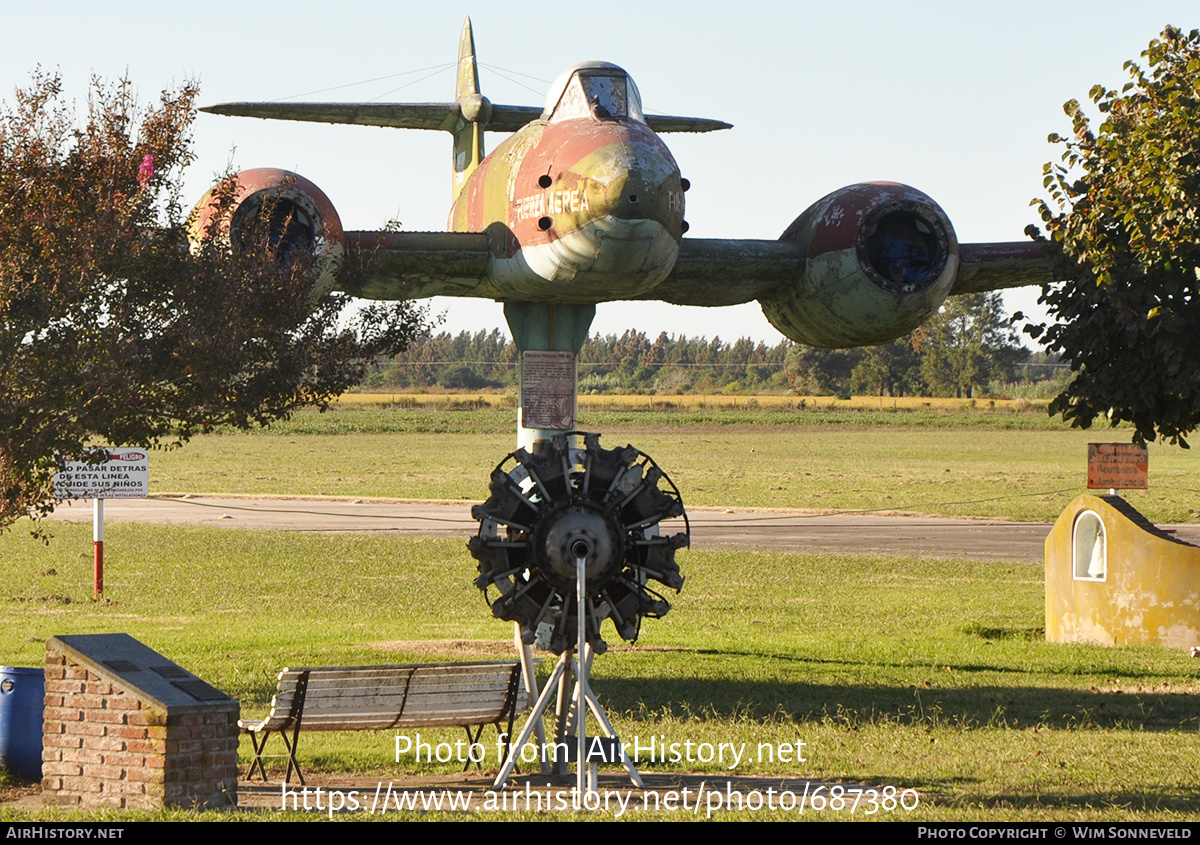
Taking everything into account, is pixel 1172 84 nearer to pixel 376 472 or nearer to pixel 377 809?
pixel 377 809

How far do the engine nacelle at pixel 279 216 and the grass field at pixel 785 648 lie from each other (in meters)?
4.31

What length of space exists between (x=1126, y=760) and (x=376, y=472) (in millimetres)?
44572

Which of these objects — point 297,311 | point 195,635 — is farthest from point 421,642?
point 297,311

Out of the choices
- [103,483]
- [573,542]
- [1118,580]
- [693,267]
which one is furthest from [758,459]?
[573,542]

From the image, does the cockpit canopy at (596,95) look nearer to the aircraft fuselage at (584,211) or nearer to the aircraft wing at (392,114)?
the aircraft fuselage at (584,211)

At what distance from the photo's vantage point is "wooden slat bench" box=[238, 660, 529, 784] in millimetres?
10328

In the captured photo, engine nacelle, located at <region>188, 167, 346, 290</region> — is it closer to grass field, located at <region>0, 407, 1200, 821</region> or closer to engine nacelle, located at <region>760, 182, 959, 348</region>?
grass field, located at <region>0, 407, 1200, 821</region>

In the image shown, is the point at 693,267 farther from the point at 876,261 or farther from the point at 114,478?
the point at 114,478

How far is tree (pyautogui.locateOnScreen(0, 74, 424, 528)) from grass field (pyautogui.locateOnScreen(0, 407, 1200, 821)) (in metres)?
3.07

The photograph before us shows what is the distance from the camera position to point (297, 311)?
1225cm

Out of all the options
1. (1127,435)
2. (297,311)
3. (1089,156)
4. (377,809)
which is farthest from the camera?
(1127,435)

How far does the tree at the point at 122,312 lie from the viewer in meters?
10.9

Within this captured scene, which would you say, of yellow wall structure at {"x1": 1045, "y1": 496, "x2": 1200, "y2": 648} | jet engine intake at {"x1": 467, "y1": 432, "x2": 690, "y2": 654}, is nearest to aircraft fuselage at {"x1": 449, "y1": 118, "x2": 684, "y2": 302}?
jet engine intake at {"x1": 467, "y1": 432, "x2": 690, "y2": 654}

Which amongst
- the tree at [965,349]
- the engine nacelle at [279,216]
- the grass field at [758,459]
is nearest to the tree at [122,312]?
the engine nacelle at [279,216]
